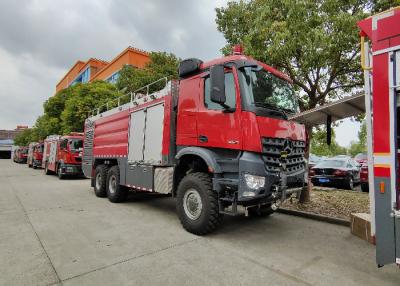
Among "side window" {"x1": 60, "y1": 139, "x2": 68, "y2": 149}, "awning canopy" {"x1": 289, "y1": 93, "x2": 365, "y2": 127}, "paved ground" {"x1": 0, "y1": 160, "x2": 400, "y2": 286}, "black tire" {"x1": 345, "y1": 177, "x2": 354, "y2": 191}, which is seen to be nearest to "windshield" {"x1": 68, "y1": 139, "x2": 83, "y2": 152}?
"side window" {"x1": 60, "y1": 139, "x2": 68, "y2": 149}

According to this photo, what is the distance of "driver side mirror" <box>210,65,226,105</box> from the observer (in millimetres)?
4965

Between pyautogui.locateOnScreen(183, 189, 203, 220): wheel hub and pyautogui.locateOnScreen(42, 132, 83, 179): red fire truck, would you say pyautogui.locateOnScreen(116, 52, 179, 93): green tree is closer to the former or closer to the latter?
pyautogui.locateOnScreen(42, 132, 83, 179): red fire truck

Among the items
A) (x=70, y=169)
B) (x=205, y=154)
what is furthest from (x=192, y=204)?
(x=70, y=169)

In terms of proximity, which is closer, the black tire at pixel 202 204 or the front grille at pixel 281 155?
the front grille at pixel 281 155

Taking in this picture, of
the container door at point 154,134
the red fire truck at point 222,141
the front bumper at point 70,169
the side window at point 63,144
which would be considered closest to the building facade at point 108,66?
the side window at point 63,144

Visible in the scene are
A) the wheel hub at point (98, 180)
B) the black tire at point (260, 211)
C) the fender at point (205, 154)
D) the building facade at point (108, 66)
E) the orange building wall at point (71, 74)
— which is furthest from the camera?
the orange building wall at point (71, 74)

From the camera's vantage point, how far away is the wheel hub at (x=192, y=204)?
5.45 metres

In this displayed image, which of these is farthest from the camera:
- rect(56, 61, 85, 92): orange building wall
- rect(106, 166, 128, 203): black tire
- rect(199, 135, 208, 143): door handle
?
rect(56, 61, 85, 92): orange building wall

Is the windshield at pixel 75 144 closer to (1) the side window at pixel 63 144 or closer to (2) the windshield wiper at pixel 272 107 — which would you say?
(1) the side window at pixel 63 144

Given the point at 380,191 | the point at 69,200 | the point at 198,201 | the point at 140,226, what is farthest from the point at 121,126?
the point at 380,191

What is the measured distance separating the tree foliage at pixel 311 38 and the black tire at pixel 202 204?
4524 millimetres

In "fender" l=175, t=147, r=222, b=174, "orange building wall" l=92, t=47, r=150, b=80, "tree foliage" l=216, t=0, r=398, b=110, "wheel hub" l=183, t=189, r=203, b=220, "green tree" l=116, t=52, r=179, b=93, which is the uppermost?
"orange building wall" l=92, t=47, r=150, b=80

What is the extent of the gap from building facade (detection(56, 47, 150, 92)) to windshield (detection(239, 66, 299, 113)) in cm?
2228

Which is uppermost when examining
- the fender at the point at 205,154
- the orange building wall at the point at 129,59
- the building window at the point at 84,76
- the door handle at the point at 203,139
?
the building window at the point at 84,76
